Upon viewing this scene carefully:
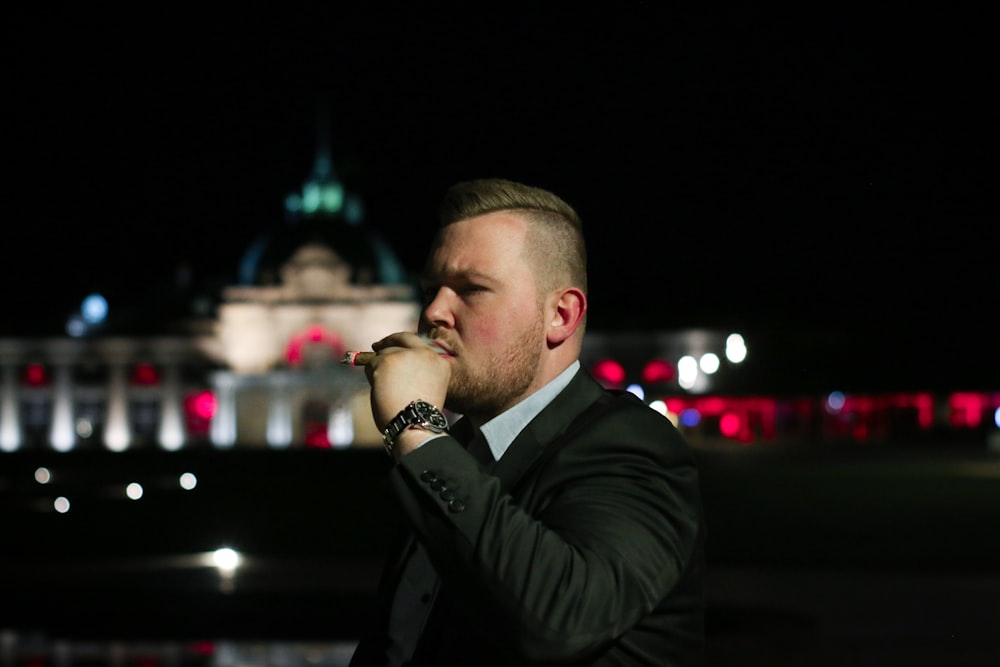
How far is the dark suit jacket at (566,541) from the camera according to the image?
2473 mm

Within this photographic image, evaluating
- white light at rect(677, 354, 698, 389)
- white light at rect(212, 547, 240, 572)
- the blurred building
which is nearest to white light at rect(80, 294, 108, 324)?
the blurred building

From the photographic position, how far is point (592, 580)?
249 centimetres

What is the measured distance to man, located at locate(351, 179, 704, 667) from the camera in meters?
2.49

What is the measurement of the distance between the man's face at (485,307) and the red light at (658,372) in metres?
90.8

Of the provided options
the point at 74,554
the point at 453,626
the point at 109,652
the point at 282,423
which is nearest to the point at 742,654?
the point at 109,652

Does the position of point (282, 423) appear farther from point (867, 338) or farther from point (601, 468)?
point (601, 468)

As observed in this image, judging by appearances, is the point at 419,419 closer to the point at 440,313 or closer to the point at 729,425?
the point at 440,313

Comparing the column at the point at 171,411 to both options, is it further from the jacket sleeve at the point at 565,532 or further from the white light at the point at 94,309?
the jacket sleeve at the point at 565,532

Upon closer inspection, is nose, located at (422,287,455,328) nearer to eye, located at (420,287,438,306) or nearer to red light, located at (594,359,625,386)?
eye, located at (420,287,438,306)

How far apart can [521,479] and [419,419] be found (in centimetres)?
30

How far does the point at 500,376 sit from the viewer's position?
9.50ft

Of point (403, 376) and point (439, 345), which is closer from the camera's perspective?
point (403, 376)

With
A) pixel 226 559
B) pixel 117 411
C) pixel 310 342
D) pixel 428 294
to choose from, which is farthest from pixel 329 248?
pixel 428 294

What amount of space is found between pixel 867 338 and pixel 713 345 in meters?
Result: 10.8
